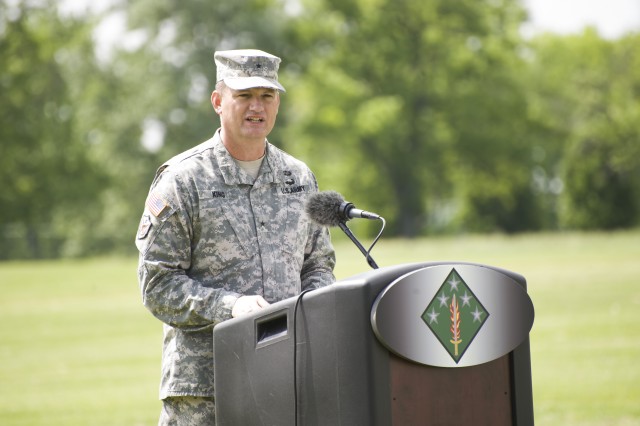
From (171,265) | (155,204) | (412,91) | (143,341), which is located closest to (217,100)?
(155,204)

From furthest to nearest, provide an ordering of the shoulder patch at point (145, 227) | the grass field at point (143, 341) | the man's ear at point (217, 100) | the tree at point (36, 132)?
the tree at point (36, 132), the grass field at point (143, 341), the man's ear at point (217, 100), the shoulder patch at point (145, 227)

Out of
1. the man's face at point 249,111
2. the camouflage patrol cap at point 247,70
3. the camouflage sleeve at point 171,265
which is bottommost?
the camouflage sleeve at point 171,265

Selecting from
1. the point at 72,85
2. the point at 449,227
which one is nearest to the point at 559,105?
the point at 449,227

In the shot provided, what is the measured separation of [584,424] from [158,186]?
645 centimetres

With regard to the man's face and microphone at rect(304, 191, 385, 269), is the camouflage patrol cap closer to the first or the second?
the man's face

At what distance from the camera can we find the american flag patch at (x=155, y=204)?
3.67 metres

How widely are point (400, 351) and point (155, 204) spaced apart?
4.18 feet

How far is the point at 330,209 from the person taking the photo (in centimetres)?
346

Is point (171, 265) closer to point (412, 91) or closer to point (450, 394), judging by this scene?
point (450, 394)

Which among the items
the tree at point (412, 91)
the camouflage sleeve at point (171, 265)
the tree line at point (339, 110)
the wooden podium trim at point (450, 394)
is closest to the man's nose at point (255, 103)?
the camouflage sleeve at point (171, 265)

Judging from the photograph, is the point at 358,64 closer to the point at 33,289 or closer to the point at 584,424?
the point at 33,289

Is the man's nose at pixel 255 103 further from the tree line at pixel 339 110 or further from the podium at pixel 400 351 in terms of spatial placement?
the tree line at pixel 339 110

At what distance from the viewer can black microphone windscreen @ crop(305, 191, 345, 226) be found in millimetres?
3453

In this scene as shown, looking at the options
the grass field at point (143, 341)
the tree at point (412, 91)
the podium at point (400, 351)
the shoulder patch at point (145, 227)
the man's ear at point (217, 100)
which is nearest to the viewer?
the podium at point (400, 351)
